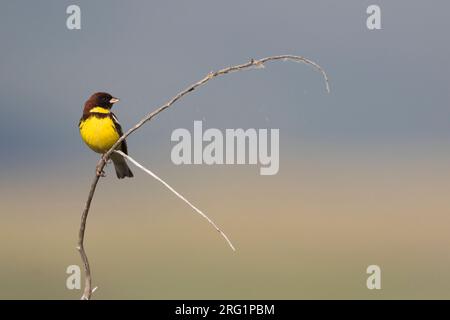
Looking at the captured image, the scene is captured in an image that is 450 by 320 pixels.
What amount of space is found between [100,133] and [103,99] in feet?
0.97

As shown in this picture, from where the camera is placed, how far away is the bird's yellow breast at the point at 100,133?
543 centimetres

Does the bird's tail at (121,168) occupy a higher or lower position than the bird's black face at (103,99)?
lower

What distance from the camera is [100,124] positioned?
215 inches

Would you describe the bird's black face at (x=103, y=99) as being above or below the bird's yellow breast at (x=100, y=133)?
above

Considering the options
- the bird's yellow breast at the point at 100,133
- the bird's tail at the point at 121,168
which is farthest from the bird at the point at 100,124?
the bird's tail at the point at 121,168

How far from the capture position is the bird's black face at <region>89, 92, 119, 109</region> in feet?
18.0

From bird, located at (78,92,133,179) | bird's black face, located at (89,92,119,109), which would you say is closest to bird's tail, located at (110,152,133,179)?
bird, located at (78,92,133,179)

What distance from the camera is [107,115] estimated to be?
5.52m

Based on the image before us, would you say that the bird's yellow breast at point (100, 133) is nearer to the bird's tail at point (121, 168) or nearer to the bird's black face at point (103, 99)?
the bird's black face at point (103, 99)

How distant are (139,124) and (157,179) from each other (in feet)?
1.02

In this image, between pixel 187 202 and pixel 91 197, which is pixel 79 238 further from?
pixel 187 202

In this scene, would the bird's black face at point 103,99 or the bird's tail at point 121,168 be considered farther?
the bird's tail at point 121,168

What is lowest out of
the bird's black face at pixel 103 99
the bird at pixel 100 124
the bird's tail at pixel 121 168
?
the bird's tail at pixel 121 168

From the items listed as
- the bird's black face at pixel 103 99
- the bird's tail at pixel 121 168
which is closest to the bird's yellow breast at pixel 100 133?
the bird's black face at pixel 103 99
